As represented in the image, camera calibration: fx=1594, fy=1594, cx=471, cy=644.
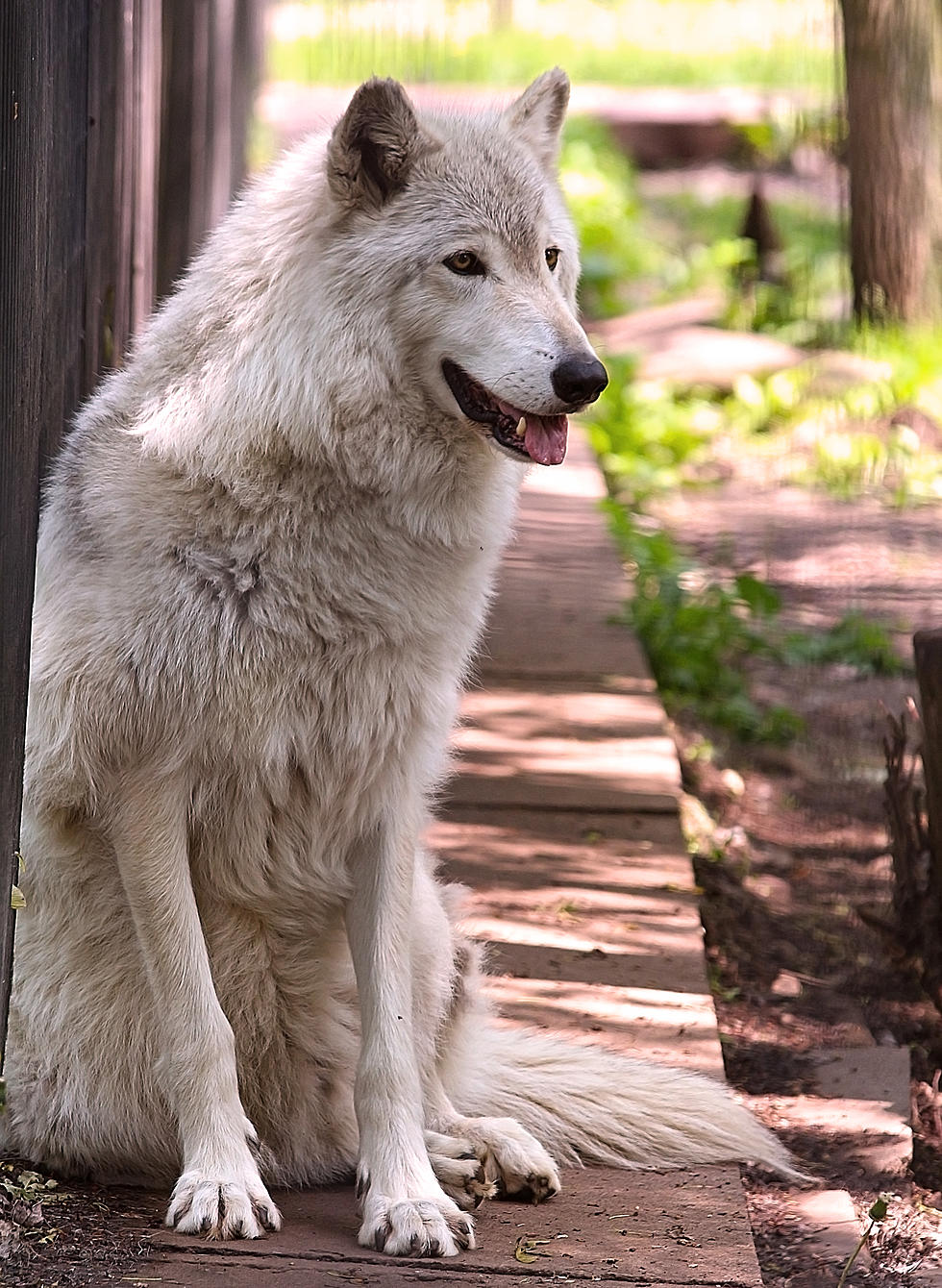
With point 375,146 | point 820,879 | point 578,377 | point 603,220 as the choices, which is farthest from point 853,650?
point 603,220

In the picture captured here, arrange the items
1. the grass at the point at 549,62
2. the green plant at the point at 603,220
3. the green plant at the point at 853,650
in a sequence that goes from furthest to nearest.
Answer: the grass at the point at 549,62 → the green plant at the point at 603,220 → the green plant at the point at 853,650

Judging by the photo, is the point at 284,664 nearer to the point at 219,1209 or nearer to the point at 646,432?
the point at 219,1209

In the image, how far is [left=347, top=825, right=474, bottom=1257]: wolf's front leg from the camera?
285cm

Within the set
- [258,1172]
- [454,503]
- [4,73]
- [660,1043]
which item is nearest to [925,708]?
[660,1043]

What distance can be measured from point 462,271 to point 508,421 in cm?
30

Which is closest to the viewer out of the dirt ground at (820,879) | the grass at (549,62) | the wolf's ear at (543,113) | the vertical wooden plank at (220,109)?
the wolf's ear at (543,113)

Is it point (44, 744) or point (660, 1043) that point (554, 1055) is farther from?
point (44, 744)

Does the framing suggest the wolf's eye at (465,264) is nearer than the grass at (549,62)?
Yes

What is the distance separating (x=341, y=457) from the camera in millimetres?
2959

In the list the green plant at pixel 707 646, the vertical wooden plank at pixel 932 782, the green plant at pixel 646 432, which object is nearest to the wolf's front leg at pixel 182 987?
the vertical wooden plank at pixel 932 782

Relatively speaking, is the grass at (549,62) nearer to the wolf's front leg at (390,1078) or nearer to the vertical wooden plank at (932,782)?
the vertical wooden plank at (932,782)

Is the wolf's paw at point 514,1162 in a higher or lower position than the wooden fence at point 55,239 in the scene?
lower

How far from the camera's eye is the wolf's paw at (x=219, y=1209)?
9.20ft

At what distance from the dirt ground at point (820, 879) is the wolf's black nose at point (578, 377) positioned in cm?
176
